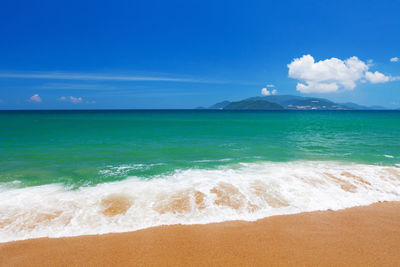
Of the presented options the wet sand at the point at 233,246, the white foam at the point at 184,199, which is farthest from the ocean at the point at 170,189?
the wet sand at the point at 233,246

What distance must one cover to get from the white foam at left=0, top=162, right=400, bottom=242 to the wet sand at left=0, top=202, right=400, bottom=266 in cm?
47

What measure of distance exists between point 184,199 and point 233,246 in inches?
109

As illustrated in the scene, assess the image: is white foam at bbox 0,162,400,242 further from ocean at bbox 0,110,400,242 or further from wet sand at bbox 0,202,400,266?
wet sand at bbox 0,202,400,266

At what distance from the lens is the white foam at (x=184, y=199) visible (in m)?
5.70

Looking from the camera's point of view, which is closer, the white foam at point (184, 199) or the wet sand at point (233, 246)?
the wet sand at point (233, 246)

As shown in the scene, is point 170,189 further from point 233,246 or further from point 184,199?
point 233,246

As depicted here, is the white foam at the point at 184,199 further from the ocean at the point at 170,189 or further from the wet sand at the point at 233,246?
the wet sand at the point at 233,246

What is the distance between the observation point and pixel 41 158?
44.2 feet

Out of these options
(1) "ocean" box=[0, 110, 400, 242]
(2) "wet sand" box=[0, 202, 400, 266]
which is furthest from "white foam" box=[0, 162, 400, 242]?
(2) "wet sand" box=[0, 202, 400, 266]

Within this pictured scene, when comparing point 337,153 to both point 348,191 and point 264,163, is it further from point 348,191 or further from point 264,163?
point 348,191

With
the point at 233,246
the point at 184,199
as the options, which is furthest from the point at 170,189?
the point at 233,246

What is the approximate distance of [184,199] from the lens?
7.09 m

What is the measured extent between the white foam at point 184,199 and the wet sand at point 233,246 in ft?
1.54

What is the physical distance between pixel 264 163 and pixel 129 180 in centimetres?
757
